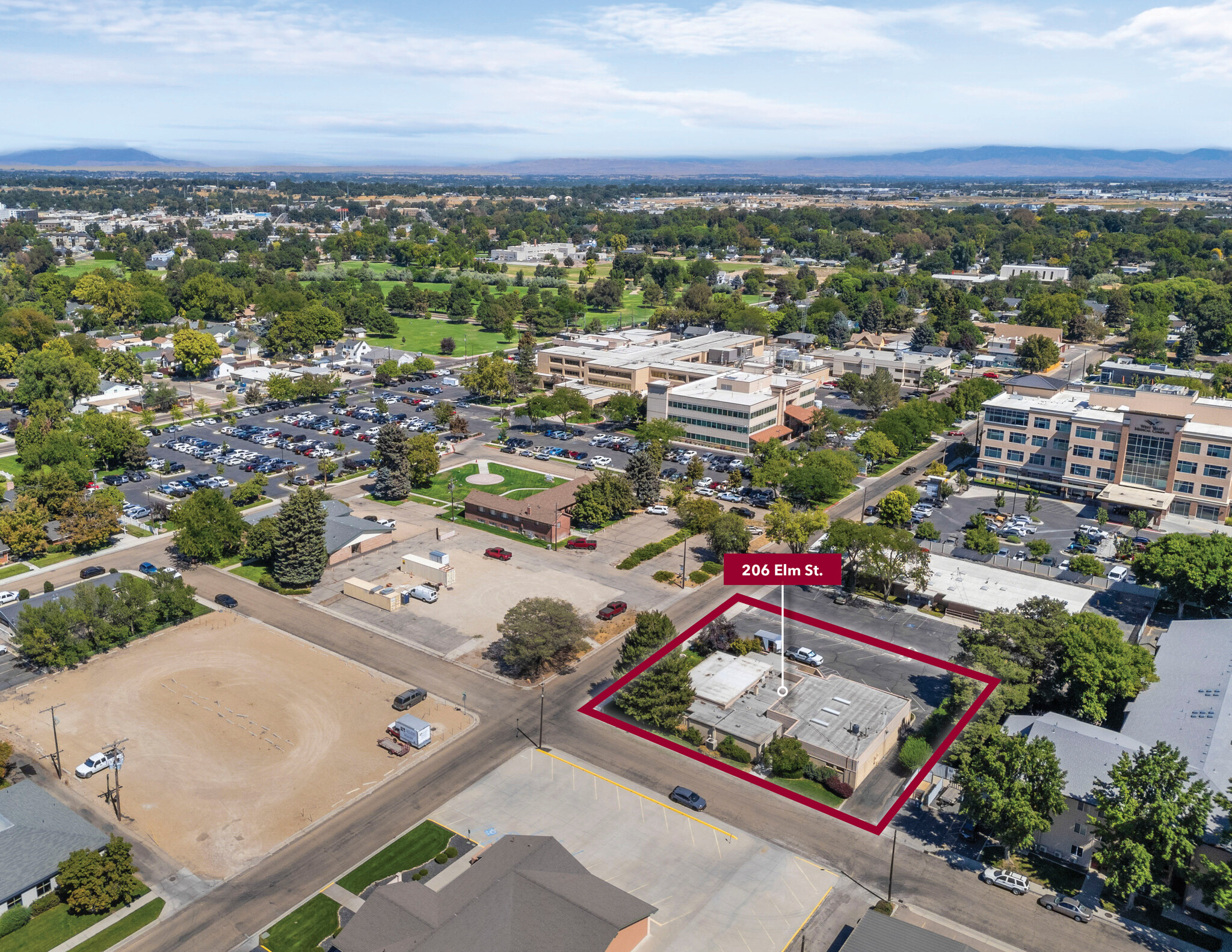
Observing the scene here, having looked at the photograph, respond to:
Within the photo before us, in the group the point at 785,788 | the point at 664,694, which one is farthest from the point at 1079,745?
the point at 664,694

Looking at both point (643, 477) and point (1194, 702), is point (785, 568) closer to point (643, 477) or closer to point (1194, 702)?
point (1194, 702)

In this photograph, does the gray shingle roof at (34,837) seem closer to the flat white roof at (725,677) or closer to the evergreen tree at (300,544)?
the evergreen tree at (300,544)

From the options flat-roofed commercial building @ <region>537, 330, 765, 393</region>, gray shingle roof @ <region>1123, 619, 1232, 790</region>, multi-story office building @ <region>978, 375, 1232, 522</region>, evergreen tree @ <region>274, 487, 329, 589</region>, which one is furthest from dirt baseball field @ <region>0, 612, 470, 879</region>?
flat-roofed commercial building @ <region>537, 330, 765, 393</region>

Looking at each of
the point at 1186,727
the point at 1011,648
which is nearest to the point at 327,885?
the point at 1011,648

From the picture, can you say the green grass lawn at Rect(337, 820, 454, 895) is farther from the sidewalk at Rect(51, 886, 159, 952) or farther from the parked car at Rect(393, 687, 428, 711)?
the parked car at Rect(393, 687, 428, 711)

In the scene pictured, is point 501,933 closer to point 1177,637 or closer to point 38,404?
point 1177,637
